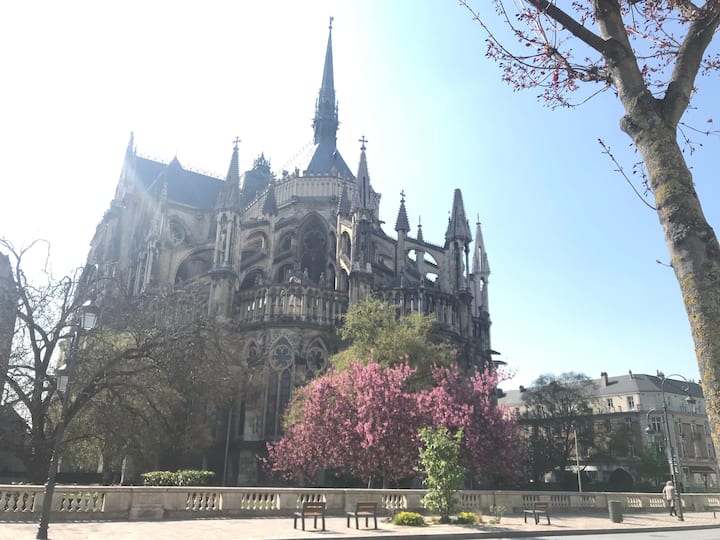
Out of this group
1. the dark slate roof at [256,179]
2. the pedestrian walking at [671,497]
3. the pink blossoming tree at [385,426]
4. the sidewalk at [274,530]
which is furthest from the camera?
the dark slate roof at [256,179]

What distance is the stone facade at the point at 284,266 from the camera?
3681 centimetres

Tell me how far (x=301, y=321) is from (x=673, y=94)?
33545 mm

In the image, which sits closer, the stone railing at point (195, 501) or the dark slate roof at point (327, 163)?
the stone railing at point (195, 501)

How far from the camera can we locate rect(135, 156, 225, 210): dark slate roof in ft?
190

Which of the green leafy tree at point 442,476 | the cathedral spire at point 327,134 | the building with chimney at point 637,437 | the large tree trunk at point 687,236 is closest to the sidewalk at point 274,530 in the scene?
the green leafy tree at point 442,476

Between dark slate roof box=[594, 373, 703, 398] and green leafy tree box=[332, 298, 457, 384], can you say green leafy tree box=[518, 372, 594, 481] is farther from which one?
green leafy tree box=[332, 298, 457, 384]

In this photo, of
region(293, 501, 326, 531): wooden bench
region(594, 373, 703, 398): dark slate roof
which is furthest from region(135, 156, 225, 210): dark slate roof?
region(594, 373, 703, 398): dark slate roof

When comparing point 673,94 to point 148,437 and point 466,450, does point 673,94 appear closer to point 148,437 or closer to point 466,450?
point 466,450

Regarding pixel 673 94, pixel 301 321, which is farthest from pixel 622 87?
pixel 301 321

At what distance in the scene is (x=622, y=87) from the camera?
5.00 meters

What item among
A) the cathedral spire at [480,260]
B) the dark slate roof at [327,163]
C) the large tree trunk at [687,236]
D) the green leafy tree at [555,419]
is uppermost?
the dark slate roof at [327,163]

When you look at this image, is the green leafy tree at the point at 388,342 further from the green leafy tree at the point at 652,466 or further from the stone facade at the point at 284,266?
the green leafy tree at the point at 652,466

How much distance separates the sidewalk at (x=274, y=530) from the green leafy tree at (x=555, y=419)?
3259cm

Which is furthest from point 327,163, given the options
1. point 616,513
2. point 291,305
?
point 616,513
